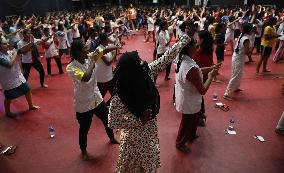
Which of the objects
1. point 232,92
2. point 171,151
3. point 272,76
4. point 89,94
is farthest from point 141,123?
point 272,76

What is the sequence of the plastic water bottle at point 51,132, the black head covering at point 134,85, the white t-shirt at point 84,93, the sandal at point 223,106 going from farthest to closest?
the sandal at point 223,106 → the plastic water bottle at point 51,132 → the white t-shirt at point 84,93 → the black head covering at point 134,85

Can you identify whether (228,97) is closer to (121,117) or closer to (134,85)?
(121,117)

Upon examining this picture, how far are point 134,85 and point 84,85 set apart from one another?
166 cm

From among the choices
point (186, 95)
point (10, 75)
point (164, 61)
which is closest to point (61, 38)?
point (10, 75)

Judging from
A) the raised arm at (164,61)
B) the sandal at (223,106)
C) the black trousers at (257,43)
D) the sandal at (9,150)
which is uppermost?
the raised arm at (164,61)

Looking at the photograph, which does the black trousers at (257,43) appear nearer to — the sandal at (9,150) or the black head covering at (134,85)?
the sandal at (9,150)

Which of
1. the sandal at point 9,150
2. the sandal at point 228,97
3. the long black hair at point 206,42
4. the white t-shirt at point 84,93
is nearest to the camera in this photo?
the white t-shirt at point 84,93

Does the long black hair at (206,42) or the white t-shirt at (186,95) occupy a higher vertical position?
the long black hair at (206,42)

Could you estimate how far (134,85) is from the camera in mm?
2465

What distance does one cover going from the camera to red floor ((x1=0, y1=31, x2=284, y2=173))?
169 inches

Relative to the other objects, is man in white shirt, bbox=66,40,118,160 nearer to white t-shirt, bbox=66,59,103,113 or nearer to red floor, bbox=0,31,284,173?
white t-shirt, bbox=66,59,103,113

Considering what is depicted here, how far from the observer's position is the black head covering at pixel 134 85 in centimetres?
247

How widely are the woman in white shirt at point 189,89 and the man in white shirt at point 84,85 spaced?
3.70 feet

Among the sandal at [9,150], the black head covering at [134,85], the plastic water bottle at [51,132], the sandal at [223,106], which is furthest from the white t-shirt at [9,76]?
the sandal at [223,106]
